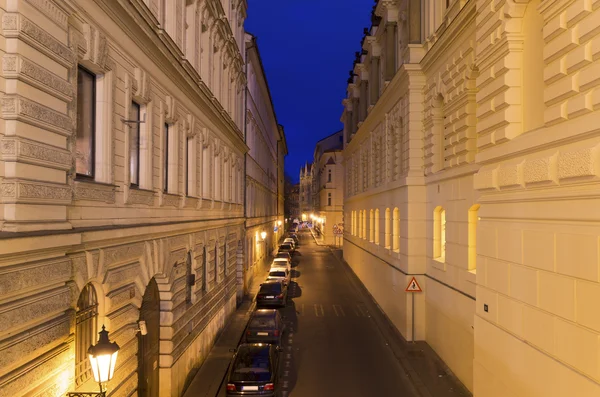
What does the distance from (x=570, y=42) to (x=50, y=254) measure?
23.6ft

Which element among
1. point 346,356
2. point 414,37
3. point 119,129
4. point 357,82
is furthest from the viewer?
point 357,82

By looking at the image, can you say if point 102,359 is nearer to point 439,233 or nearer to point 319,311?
point 439,233

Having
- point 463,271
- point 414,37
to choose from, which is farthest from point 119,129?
point 414,37

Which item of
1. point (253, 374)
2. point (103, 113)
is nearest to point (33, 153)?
point (103, 113)

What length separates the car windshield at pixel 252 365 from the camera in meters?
12.3

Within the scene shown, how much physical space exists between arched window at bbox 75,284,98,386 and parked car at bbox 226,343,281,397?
194 inches

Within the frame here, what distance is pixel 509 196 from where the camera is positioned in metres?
8.34

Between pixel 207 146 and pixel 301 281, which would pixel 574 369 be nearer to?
pixel 207 146

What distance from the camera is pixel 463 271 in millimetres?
13492

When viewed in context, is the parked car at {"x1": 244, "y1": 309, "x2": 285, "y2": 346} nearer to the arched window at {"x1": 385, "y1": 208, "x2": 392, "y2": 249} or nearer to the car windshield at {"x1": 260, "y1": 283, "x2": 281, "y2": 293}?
the car windshield at {"x1": 260, "y1": 283, "x2": 281, "y2": 293}

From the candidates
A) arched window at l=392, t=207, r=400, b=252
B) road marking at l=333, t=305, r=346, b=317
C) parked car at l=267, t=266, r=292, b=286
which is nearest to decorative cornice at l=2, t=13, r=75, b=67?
arched window at l=392, t=207, r=400, b=252

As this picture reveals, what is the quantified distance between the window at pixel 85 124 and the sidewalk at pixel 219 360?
25.3 feet

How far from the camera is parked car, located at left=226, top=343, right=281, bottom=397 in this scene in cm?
1216

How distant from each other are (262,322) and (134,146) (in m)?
9.04
